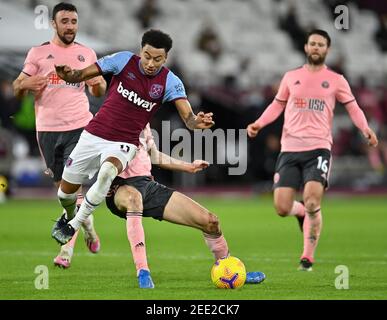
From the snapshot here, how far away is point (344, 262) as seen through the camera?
39.3ft

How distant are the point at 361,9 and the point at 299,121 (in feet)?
67.3

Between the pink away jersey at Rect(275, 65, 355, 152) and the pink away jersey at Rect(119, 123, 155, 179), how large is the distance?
7.64 feet

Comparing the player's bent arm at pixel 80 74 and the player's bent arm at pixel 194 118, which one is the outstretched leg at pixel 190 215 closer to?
the player's bent arm at pixel 194 118

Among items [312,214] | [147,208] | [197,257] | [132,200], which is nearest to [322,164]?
[312,214]

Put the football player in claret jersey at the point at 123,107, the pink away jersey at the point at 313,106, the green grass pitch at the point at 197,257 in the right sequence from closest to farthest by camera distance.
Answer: the green grass pitch at the point at 197,257 → the football player in claret jersey at the point at 123,107 → the pink away jersey at the point at 313,106

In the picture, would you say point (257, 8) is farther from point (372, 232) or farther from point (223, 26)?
point (372, 232)

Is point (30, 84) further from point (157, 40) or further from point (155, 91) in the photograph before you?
point (157, 40)

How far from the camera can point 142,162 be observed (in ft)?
32.0

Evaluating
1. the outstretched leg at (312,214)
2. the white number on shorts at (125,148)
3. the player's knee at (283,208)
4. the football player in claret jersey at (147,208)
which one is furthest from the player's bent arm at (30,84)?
the outstretched leg at (312,214)

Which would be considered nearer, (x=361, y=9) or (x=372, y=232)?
(x=372, y=232)

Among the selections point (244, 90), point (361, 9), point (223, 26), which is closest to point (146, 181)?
point (244, 90)

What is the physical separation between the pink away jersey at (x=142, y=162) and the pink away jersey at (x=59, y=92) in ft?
5.73

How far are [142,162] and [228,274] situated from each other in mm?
1404

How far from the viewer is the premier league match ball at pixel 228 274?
30.5 feet
